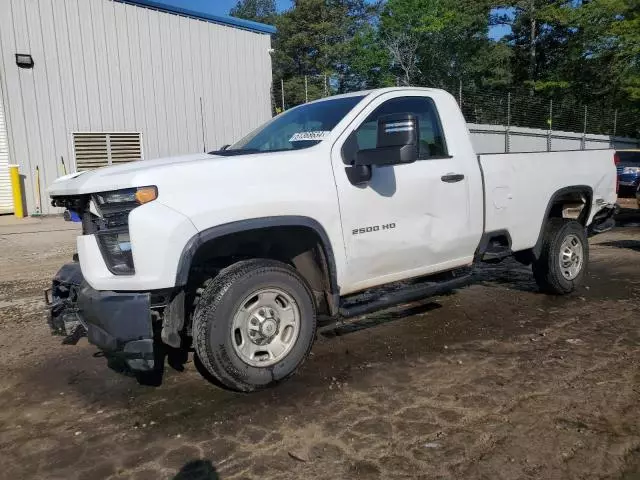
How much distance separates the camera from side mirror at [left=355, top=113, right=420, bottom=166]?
12.3ft

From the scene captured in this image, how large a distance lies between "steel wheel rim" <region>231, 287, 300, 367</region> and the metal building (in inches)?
501

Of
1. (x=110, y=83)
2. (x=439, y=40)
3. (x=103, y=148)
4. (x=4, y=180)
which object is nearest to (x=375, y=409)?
(x=103, y=148)

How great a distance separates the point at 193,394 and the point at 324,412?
94cm

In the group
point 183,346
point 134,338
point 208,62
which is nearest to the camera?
point 134,338

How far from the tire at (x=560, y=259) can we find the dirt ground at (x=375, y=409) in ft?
1.66

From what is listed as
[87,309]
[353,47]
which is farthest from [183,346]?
[353,47]

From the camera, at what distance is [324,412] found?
134 inches

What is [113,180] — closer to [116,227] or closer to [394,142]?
[116,227]

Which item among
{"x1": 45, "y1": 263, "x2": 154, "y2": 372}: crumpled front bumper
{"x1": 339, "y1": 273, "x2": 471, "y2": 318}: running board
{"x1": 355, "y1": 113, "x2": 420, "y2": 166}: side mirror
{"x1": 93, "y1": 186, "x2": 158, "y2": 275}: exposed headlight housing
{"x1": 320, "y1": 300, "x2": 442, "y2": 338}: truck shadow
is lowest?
{"x1": 320, "y1": 300, "x2": 442, "y2": 338}: truck shadow

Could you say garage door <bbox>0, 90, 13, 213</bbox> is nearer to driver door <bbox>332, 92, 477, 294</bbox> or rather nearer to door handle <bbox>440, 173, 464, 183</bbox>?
driver door <bbox>332, 92, 477, 294</bbox>

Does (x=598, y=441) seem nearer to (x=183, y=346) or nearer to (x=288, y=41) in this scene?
(x=183, y=346)

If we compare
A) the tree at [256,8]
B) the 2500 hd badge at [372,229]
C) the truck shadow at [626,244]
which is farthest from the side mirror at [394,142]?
the tree at [256,8]

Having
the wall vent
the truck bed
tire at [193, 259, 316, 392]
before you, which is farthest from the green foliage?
tire at [193, 259, 316, 392]

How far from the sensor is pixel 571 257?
596 cm
